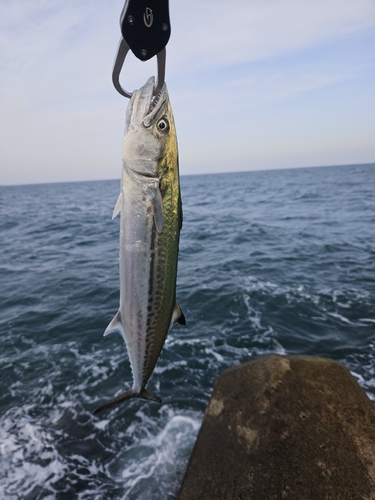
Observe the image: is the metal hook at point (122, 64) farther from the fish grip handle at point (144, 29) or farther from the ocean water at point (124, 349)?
the ocean water at point (124, 349)

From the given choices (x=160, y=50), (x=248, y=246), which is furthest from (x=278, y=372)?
(x=248, y=246)

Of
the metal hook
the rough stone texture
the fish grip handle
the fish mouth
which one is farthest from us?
the rough stone texture

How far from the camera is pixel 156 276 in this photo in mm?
2619

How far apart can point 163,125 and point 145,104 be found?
0.63ft

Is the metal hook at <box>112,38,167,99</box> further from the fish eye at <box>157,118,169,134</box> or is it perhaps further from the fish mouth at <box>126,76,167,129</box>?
the fish eye at <box>157,118,169,134</box>

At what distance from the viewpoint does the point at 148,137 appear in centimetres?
243

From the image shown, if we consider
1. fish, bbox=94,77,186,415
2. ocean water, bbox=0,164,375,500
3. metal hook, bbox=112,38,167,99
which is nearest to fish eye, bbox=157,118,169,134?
fish, bbox=94,77,186,415

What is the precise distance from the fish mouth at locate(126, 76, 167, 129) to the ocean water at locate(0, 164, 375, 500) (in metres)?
5.46

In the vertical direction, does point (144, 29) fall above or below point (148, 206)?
above

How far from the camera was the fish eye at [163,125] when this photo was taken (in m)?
2.42

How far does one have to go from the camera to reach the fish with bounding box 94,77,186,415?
7.89ft

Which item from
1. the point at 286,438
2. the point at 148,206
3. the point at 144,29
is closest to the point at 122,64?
the point at 144,29

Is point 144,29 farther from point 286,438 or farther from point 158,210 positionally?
point 286,438

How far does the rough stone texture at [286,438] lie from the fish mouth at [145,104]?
3.79 metres
